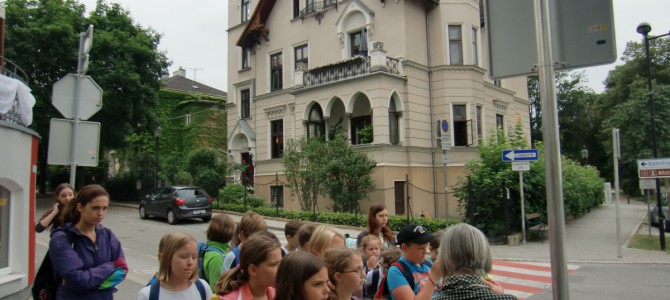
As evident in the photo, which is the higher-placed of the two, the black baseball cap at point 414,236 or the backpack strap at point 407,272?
the black baseball cap at point 414,236

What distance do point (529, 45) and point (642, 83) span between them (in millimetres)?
45838

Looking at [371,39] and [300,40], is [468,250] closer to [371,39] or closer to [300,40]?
[371,39]

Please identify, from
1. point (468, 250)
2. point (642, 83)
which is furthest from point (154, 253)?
point (642, 83)

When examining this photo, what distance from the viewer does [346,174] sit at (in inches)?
831

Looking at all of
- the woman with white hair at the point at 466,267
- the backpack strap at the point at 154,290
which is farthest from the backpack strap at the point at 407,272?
the backpack strap at the point at 154,290

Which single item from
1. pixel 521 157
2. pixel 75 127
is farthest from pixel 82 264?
pixel 521 157

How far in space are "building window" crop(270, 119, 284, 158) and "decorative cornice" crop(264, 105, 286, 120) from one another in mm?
284

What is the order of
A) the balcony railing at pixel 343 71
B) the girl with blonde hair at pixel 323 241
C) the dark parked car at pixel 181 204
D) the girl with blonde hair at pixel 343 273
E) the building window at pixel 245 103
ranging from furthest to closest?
the building window at pixel 245 103 < the balcony railing at pixel 343 71 < the dark parked car at pixel 181 204 < the girl with blonde hair at pixel 323 241 < the girl with blonde hair at pixel 343 273

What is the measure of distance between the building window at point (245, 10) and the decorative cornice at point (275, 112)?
307 inches

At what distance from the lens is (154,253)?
1320 centimetres

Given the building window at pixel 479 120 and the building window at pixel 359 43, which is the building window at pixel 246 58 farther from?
the building window at pixel 479 120

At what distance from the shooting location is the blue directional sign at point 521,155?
562 inches

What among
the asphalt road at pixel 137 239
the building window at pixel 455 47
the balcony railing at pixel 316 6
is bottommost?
the asphalt road at pixel 137 239

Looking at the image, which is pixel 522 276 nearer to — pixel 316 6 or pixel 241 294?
pixel 241 294
